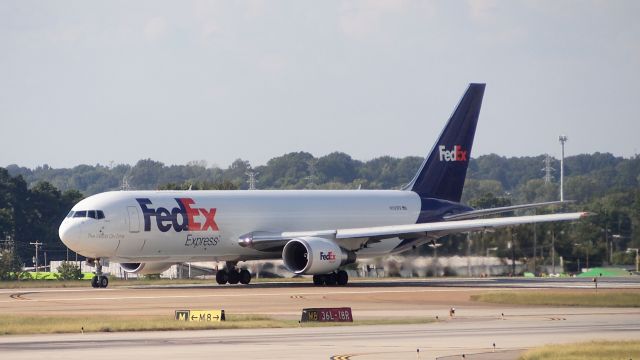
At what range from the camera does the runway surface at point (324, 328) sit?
104 ft

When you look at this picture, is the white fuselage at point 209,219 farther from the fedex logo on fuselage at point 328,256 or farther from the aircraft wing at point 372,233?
the fedex logo on fuselage at point 328,256

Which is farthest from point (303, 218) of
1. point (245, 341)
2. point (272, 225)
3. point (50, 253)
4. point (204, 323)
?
point (50, 253)

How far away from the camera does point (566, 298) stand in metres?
52.3

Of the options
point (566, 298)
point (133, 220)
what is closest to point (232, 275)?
point (133, 220)

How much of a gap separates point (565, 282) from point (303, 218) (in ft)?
44.9

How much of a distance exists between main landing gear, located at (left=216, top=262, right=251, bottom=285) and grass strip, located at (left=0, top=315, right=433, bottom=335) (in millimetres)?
25909

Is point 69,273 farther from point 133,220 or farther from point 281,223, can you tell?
point 133,220

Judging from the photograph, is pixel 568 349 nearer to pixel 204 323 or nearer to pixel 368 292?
pixel 204 323

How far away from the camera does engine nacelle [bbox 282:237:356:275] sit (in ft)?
215

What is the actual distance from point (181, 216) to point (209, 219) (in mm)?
1612

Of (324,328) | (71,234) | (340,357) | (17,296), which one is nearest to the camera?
(340,357)

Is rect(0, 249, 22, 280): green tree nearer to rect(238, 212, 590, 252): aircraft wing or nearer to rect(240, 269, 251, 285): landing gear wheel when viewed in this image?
rect(240, 269, 251, 285): landing gear wheel

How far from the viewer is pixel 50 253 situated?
112 meters

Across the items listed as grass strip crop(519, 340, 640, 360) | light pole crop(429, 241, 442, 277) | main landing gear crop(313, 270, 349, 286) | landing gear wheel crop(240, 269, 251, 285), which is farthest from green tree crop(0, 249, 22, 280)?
grass strip crop(519, 340, 640, 360)
